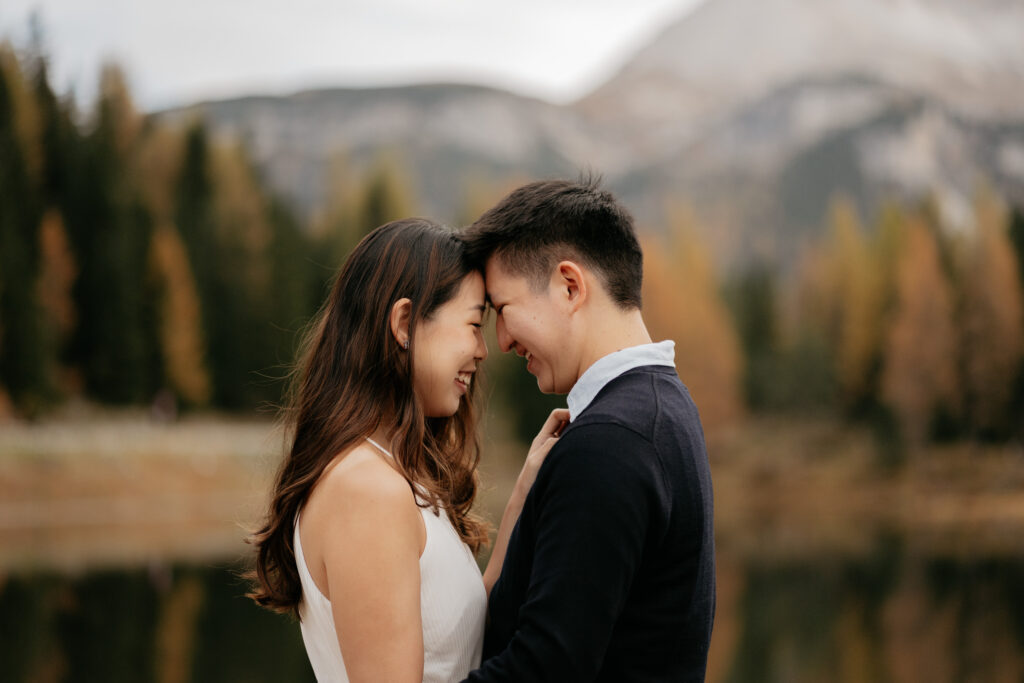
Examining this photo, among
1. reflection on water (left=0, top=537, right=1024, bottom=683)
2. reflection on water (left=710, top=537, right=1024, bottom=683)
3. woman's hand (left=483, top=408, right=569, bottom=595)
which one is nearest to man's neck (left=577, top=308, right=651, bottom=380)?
woman's hand (left=483, top=408, right=569, bottom=595)

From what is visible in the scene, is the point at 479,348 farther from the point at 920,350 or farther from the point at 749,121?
the point at 749,121

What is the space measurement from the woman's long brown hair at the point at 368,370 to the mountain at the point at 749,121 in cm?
6570

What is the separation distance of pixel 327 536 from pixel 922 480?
2929cm

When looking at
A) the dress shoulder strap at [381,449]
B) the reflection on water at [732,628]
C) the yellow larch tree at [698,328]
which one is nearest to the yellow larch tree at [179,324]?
the yellow larch tree at [698,328]

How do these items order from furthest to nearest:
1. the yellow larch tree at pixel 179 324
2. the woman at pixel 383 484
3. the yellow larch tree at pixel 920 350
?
the yellow larch tree at pixel 920 350, the yellow larch tree at pixel 179 324, the woman at pixel 383 484

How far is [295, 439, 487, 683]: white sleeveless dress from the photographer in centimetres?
206

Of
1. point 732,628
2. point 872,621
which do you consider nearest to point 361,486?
point 732,628

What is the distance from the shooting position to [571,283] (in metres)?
2.05

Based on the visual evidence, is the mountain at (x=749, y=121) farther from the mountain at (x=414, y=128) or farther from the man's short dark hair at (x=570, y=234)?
the man's short dark hair at (x=570, y=234)

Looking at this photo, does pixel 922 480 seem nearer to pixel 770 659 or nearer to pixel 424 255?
pixel 770 659

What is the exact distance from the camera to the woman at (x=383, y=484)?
194cm

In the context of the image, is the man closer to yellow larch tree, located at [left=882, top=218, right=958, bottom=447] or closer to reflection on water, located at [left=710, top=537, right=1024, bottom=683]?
reflection on water, located at [left=710, top=537, right=1024, bottom=683]

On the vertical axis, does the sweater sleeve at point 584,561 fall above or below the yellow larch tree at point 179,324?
above

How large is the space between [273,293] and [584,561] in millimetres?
31544
